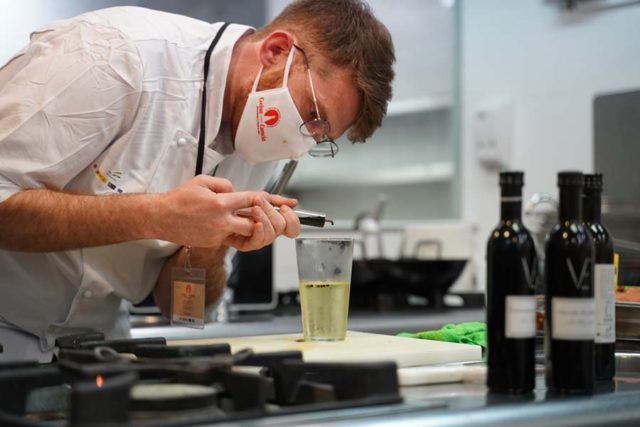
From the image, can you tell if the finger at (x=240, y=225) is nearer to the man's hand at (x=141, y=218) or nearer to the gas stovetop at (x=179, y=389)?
the man's hand at (x=141, y=218)

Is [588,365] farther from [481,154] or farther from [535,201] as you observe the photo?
[481,154]

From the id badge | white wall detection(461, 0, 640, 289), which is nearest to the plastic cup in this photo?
the id badge

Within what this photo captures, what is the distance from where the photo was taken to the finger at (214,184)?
136cm

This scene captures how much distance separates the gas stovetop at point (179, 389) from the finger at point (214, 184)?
441 millimetres

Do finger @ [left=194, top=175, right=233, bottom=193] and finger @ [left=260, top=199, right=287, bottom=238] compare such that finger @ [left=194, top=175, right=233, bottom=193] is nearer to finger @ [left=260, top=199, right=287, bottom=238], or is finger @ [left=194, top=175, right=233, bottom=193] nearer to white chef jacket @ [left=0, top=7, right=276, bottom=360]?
finger @ [left=260, top=199, right=287, bottom=238]

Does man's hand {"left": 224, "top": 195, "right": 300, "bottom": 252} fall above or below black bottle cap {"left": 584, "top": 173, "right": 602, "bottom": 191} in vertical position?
below

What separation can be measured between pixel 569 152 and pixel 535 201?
135 cm

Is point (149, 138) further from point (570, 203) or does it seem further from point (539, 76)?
point (539, 76)

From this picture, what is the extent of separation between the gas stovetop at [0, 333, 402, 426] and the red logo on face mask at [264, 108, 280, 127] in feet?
2.51

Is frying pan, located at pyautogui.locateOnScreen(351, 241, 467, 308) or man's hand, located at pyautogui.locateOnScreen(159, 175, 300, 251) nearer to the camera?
man's hand, located at pyautogui.locateOnScreen(159, 175, 300, 251)

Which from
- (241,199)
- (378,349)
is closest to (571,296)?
(378,349)

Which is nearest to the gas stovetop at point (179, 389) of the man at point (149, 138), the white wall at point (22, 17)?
the man at point (149, 138)

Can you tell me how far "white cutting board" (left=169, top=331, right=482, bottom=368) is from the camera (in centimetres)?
113

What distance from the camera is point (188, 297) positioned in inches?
59.1
